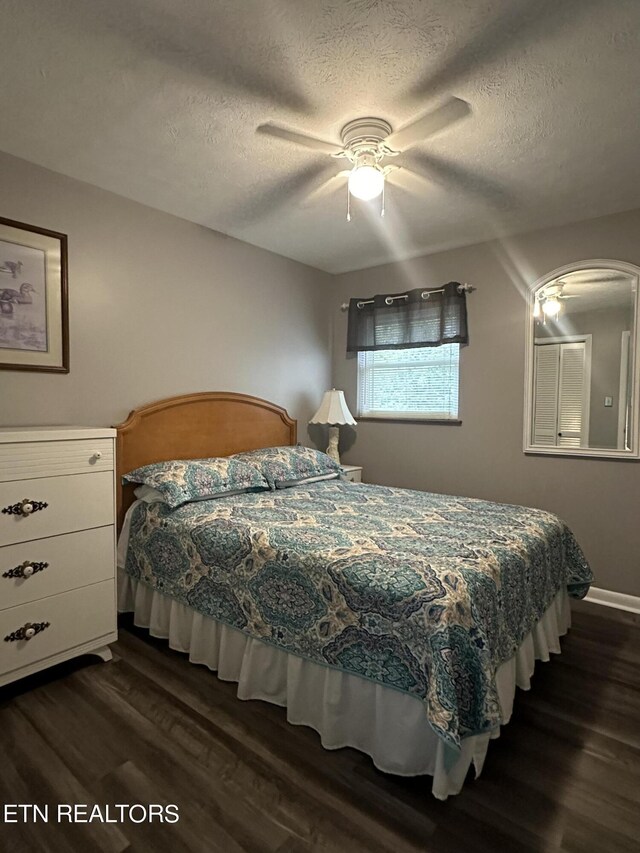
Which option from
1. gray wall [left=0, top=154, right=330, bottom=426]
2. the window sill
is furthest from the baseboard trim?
gray wall [left=0, top=154, right=330, bottom=426]

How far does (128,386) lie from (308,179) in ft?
5.25

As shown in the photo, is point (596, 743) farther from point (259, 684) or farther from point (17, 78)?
point (17, 78)

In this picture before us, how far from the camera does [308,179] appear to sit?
96.3 inches

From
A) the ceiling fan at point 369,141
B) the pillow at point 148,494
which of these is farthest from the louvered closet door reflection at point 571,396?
the pillow at point 148,494

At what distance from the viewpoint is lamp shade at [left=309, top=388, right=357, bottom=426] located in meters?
3.71

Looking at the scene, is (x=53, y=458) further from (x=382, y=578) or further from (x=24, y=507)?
(x=382, y=578)

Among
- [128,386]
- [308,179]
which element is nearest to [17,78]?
[308,179]

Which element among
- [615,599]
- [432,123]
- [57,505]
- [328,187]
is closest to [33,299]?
[57,505]

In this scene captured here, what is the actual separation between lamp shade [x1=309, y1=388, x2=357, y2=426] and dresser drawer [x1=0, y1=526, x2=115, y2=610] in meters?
1.93

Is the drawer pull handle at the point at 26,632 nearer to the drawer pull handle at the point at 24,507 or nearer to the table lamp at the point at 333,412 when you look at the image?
the drawer pull handle at the point at 24,507

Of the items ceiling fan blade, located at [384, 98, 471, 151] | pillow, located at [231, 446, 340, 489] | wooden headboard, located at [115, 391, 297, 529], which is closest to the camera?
ceiling fan blade, located at [384, 98, 471, 151]

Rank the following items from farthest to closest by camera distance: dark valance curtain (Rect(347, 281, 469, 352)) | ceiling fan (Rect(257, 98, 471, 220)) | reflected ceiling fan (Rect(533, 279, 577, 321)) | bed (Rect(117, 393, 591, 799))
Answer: dark valance curtain (Rect(347, 281, 469, 352)) → reflected ceiling fan (Rect(533, 279, 577, 321)) → ceiling fan (Rect(257, 98, 471, 220)) → bed (Rect(117, 393, 591, 799))

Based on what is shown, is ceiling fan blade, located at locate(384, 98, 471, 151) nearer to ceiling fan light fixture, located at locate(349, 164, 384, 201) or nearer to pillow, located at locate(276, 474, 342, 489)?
ceiling fan light fixture, located at locate(349, 164, 384, 201)

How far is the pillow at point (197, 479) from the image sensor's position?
7.94 feet
